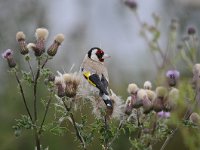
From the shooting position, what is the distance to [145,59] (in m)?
9.99

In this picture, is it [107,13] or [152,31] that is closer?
[152,31]

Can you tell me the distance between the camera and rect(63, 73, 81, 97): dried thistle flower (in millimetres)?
2953

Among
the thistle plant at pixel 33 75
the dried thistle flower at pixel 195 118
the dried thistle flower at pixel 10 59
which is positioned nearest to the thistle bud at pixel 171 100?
the dried thistle flower at pixel 195 118

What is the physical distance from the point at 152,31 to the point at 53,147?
9.00ft

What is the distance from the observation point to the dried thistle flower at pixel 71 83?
116 inches

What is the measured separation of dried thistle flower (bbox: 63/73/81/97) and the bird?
1.6 inches

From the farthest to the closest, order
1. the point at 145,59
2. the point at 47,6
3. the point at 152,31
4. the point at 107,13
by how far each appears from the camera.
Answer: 1. the point at 107,13
2. the point at 145,59
3. the point at 47,6
4. the point at 152,31

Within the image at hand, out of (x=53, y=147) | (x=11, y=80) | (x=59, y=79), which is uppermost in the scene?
(x=11, y=80)

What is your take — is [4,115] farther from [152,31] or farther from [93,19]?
[93,19]

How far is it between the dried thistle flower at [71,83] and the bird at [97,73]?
42 mm

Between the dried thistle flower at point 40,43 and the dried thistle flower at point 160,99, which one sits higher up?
the dried thistle flower at point 40,43

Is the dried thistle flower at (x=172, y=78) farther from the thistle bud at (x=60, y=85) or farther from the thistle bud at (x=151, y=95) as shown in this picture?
the thistle bud at (x=60, y=85)

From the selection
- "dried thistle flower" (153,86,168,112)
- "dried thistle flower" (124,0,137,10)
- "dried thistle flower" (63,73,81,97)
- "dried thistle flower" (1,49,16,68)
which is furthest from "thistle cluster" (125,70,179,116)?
"dried thistle flower" (124,0,137,10)

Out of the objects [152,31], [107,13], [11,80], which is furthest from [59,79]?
[107,13]
